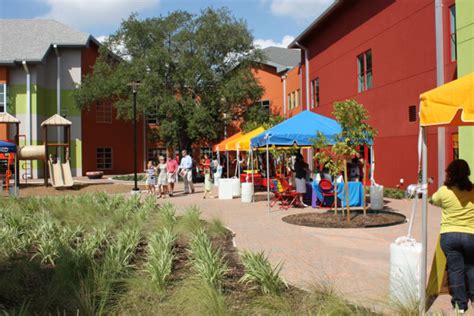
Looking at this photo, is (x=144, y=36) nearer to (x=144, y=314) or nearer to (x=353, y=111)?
(x=353, y=111)

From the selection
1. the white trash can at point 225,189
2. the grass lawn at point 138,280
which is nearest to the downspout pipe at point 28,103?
the white trash can at point 225,189

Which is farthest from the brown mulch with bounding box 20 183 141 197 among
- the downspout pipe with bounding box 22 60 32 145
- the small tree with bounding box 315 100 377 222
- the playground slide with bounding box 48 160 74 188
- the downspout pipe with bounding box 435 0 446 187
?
the downspout pipe with bounding box 435 0 446 187

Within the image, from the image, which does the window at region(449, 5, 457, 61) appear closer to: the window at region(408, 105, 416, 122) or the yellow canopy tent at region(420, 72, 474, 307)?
the window at region(408, 105, 416, 122)

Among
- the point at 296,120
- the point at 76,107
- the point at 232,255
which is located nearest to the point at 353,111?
the point at 296,120

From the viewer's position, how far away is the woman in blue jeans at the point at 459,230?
15.4 feet

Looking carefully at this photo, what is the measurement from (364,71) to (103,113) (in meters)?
24.6

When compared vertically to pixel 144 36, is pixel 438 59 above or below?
below

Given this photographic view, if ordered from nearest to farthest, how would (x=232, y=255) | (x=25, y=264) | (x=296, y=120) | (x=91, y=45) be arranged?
(x=25, y=264) → (x=232, y=255) → (x=296, y=120) → (x=91, y=45)

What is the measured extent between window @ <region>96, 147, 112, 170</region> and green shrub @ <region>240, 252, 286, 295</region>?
117 feet

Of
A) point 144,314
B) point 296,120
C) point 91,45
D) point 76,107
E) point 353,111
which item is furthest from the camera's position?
point 91,45

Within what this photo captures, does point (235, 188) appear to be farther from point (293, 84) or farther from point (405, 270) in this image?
point (293, 84)

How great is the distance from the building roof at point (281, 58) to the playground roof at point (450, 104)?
34.5 m

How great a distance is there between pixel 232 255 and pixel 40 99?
1253 inches

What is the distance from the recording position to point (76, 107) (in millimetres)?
34875
